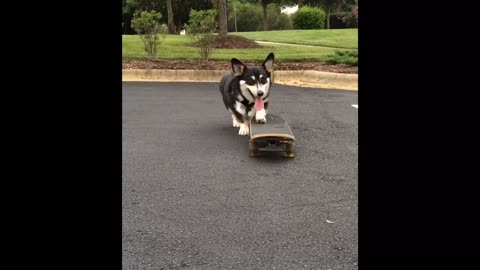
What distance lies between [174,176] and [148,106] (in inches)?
183

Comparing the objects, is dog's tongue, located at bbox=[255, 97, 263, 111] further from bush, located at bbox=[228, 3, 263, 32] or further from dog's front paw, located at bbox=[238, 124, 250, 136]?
bush, located at bbox=[228, 3, 263, 32]

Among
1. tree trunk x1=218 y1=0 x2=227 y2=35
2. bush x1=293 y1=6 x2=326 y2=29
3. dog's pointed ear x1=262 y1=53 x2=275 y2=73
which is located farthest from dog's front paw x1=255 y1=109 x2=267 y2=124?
bush x1=293 y1=6 x2=326 y2=29

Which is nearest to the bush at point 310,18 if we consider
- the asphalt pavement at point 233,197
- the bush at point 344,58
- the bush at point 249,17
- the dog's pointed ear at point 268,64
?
the bush at point 249,17

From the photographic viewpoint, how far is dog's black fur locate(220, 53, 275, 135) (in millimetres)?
5809

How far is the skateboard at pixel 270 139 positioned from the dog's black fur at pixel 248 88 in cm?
30

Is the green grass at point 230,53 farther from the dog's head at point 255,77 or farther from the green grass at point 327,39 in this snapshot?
the dog's head at point 255,77

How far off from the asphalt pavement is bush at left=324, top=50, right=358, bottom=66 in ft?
20.2

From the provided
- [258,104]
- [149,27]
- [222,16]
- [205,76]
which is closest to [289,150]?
[258,104]

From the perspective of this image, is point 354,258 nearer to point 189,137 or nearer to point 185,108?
point 189,137

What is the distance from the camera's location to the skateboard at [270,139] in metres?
5.34

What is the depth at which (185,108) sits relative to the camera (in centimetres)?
892

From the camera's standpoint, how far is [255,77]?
19.1 feet
